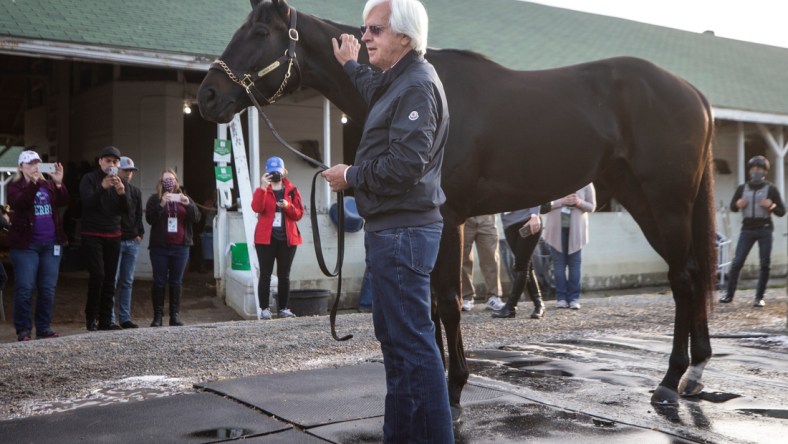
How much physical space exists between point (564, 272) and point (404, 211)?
7762 mm

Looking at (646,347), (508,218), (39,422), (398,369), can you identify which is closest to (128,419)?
(39,422)

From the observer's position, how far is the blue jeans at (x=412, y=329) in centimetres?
308

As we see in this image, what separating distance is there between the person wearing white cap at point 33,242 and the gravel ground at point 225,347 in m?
1.07

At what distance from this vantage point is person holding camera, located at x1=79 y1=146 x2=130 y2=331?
9.31 meters

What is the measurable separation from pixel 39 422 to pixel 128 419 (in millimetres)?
449

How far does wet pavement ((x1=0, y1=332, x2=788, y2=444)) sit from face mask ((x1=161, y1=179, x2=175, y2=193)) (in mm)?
5221

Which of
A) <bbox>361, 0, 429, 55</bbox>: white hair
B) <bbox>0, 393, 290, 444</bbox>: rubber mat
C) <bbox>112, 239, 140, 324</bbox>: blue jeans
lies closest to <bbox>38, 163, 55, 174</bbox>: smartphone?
<bbox>112, 239, 140, 324</bbox>: blue jeans

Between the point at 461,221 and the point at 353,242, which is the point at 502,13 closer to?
the point at 353,242

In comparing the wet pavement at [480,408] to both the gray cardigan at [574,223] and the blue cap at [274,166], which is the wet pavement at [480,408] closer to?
the gray cardigan at [574,223]

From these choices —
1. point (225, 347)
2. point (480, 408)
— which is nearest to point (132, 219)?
point (225, 347)

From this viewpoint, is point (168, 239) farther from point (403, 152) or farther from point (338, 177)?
point (403, 152)

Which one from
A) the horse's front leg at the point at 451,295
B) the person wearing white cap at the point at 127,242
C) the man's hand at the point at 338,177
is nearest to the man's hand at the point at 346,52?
the man's hand at the point at 338,177

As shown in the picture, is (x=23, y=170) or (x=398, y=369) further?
(x=23, y=170)

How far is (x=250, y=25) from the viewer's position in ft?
14.9
